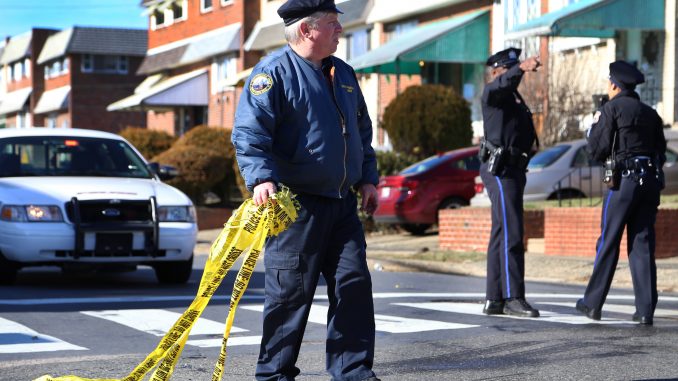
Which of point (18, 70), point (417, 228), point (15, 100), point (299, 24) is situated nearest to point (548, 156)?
point (417, 228)

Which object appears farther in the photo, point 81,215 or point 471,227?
point 471,227

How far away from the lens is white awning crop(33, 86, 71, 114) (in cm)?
6644

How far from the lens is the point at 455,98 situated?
25.5 m

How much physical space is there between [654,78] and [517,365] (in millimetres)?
18583

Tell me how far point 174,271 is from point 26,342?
15.9ft

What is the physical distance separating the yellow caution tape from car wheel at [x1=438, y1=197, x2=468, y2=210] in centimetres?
1543

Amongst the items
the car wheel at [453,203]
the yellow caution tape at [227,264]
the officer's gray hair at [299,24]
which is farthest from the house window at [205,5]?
the yellow caution tape at [227,264]

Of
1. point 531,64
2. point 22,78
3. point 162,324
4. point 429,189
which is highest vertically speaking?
point 22,78

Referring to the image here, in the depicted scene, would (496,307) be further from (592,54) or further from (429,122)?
(592,54)

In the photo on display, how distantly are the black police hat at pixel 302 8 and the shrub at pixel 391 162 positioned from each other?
17.6 m

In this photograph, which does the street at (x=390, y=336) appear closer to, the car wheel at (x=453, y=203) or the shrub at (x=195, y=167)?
the car wheel at (x=453, y=203)

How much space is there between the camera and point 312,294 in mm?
5980

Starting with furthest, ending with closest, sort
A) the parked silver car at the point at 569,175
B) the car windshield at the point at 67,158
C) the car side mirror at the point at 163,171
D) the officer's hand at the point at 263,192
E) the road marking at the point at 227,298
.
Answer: the parked silver car at the point at 569,175
the car side mirror at the point at 163,171
the car windshield at the point at 67,158
the road marking at the point at 227,298
the officer's hand at the point at 263,192

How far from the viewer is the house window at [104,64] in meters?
67.0
